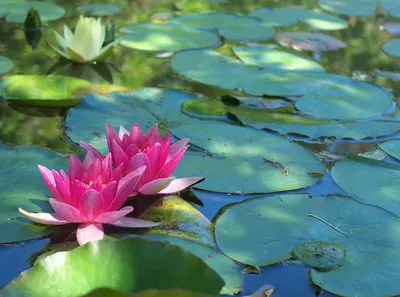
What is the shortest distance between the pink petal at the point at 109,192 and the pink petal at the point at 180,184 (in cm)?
21

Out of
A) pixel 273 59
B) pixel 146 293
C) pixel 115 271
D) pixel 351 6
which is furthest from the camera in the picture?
pixel 351 6

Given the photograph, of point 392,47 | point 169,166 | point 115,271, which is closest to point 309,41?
point 392,47

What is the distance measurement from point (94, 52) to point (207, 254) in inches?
66.8

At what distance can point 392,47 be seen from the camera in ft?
10.8

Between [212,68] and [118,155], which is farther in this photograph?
[212,68]

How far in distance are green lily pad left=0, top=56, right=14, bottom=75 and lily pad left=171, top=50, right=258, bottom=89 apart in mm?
777

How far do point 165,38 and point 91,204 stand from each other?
1.97 metres

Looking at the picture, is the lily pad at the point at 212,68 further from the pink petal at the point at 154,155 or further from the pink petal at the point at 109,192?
the pink petal at the point at 109,192

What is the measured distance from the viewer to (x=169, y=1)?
4.31m

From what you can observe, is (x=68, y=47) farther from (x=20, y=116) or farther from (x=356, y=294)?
(x=356, y=294)

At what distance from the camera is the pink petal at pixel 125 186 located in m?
1.45

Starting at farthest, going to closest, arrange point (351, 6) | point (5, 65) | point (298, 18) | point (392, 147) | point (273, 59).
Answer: point (351, 6) < point (298, 18) < point (273, 59) < point (5, 65) < point (392, 147)

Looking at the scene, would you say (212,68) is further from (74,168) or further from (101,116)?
(74,168)

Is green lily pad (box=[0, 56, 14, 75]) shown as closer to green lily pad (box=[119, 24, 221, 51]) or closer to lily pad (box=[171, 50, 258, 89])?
green lily pad (box=[119, 24, 221, 51])
